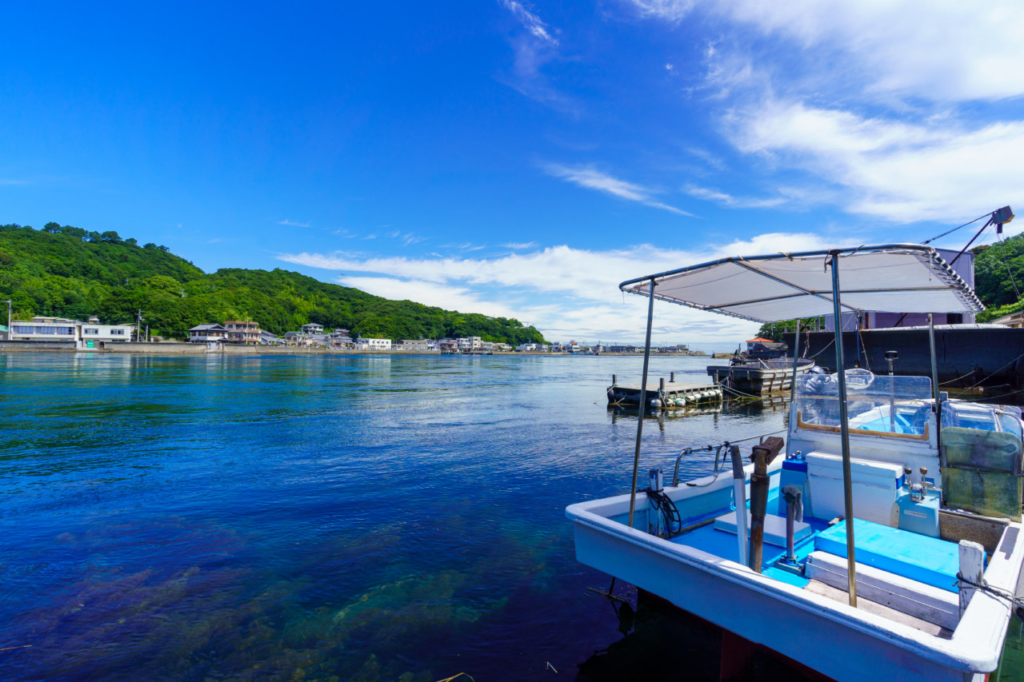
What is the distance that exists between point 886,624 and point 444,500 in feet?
31.1

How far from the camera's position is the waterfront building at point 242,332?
10694 cm

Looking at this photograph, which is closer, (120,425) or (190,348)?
(120,425)

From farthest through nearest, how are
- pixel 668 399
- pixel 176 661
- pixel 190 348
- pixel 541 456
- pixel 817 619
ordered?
1. pixel 190 348
2. pixel 668 399
3. pixel 541 456
4. pixel 176 661
5. pixel 817 619

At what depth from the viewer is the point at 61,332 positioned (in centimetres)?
8350

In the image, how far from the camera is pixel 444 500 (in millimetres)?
11398

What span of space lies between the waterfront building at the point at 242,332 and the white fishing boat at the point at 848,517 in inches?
4723

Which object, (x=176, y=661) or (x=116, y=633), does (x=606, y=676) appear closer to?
(x=176, y=661)

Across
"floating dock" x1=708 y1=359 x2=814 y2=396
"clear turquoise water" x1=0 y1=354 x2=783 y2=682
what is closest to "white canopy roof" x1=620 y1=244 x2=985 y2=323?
"clear turquoise water" x1=0 y1=354 x2=783 y2=682

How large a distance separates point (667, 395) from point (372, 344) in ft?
428

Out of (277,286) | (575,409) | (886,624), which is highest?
(277,286)

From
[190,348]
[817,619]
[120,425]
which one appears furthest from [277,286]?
[817,619]

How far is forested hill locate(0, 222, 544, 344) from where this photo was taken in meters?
103

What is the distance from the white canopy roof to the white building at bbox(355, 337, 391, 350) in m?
144

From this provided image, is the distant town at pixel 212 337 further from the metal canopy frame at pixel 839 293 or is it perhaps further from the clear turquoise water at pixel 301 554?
the metal canopy frame at pixel 839 293
